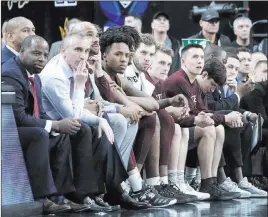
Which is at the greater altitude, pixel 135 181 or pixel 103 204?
pixel 135 181

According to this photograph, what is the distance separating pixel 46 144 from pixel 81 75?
0.62 m

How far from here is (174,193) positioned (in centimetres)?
679

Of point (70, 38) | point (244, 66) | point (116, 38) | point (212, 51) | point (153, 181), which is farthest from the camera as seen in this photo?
point (244, 66)

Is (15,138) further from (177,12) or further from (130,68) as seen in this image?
(177,12)

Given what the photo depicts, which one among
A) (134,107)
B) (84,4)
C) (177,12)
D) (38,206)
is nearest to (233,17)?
(177,12)

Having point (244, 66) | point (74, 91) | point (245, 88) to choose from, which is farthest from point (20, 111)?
point (244, 66)

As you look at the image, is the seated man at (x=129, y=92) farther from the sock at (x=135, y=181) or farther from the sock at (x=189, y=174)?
the sock at (x=189, y=174)

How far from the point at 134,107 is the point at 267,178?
9.36ft

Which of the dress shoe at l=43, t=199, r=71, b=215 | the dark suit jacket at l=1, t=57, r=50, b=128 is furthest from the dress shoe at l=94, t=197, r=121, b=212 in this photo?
the dark suit jacket at l=1, t=57, r=50, b=128

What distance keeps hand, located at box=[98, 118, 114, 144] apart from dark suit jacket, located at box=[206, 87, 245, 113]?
2.27 metres

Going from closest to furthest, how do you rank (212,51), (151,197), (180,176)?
(151,197) < (180,176) < (212,51)

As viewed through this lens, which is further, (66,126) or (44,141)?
(66,126)

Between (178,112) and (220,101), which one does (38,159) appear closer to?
(178,112)

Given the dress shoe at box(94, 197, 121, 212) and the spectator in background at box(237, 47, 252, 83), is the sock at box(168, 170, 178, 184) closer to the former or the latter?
the dress shoe at box(94, 197, 121, 212)
